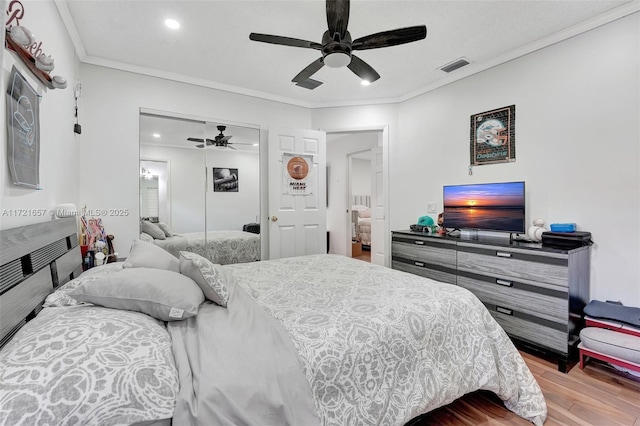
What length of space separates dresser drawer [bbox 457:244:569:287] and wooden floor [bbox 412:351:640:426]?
66cm

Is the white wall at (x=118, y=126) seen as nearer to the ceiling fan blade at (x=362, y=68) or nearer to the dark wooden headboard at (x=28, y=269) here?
the dark wooden headboard at (x=28, y=269)

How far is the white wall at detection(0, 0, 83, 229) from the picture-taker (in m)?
1.24

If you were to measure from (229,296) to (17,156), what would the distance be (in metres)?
1.17

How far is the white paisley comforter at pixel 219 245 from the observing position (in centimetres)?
326

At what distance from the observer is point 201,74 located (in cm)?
324

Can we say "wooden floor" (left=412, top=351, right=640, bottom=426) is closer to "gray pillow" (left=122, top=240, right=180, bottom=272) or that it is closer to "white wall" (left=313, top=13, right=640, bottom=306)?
"white wall" (left=313, top=13, right=640, bottom=306)

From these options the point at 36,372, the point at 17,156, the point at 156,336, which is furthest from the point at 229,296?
the point at 17,156

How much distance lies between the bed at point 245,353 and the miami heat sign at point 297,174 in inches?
83.9

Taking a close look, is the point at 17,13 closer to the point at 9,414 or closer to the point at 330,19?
the point at 330,19

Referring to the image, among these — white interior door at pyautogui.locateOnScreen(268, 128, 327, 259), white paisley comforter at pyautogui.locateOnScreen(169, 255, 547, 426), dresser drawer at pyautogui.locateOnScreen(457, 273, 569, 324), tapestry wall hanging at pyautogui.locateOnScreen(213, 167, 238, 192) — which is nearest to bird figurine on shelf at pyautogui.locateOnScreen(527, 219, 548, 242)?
dresser drawer at pyautogui.locateOnScreen(457, 273, 569, 324)

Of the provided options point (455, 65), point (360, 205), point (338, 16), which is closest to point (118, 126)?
point (338, 16)

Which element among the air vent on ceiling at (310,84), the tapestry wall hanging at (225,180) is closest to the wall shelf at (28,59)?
the tapestry wall hanging at (225,180)

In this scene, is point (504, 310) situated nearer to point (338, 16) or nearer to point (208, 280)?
point (208, 280)

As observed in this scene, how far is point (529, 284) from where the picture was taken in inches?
88.2
